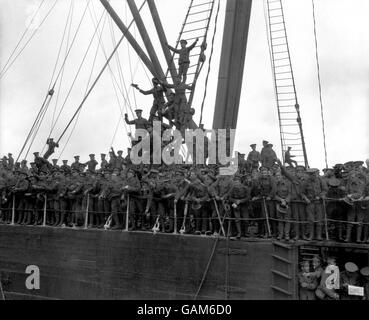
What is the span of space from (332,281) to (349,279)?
1.29 ft

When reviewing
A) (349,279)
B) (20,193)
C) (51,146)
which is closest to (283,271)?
(349,279)

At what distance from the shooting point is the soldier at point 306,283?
1042 cm

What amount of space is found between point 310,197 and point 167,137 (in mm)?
4529

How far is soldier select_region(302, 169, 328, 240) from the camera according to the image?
10.9 meters

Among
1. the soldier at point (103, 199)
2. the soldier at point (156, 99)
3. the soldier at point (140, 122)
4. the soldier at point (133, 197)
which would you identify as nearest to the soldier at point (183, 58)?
the soldier at point (156, 99)

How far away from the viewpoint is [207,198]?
37.9 ft

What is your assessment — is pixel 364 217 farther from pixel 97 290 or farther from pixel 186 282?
pixel 97 290

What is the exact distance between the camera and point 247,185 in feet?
37.1

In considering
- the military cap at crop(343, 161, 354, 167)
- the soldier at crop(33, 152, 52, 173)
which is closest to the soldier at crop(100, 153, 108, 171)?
the soldier at crop(33, 152, 52, 173)

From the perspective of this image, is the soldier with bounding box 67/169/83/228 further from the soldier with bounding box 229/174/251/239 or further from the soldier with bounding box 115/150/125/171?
the soldier with bounding box 229/174/251/239

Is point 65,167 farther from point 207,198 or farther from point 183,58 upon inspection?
point 207,198

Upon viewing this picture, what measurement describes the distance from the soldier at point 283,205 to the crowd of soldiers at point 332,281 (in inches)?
26.4
